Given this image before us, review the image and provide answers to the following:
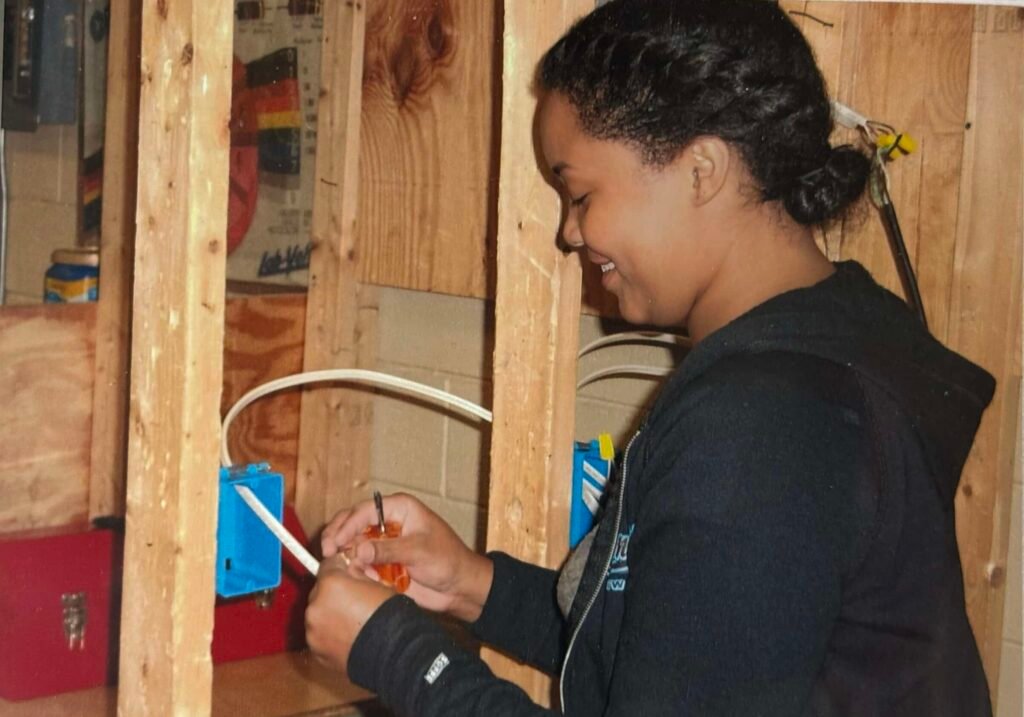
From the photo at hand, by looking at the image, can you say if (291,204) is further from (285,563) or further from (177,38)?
(177,38)

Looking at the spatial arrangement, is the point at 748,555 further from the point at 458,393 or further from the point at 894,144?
the point at 458,393

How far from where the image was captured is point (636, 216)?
918mm

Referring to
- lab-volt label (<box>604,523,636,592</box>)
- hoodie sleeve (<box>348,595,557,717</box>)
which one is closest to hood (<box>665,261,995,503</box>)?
lab-volt label (<box>604,523,636,592</box>)

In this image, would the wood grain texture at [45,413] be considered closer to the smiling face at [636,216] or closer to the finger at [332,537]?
the finger at [332,537]

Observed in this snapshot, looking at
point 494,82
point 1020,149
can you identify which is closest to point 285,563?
point 494,82

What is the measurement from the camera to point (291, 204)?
2107 millimetres

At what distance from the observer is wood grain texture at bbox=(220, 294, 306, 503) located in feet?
6.68

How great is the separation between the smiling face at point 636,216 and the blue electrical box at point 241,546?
0.52m

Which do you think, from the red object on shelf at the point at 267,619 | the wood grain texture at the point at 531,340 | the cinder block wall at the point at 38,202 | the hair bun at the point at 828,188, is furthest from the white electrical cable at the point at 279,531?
the cinder block wall at the point at 38,202

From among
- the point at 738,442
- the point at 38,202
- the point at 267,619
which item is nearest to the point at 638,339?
the point at 267,619

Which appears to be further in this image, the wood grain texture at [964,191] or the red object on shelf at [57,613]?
the red object on shelf at [57,613]

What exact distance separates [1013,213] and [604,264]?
659mm

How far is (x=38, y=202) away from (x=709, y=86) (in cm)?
174

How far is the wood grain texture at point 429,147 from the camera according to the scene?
6.32 feet
